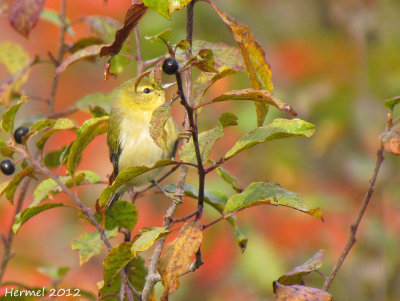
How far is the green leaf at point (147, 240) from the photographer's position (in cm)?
128

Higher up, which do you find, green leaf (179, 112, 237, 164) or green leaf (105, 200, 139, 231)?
green leaf (179, 112, 237, 164)

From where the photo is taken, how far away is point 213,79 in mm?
1285

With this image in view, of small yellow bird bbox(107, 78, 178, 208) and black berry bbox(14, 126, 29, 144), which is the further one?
small yellow bird bbox(107, 78, 178, 208)

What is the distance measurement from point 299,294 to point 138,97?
1.33m

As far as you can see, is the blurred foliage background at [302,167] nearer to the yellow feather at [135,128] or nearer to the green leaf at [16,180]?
the yellow feather at [135,128]

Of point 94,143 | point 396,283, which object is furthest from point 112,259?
point 94,143

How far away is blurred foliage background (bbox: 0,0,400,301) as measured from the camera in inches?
142

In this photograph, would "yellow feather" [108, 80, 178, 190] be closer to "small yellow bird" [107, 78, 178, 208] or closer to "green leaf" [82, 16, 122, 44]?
"small yellow bird" [107, 78, 178, 208]

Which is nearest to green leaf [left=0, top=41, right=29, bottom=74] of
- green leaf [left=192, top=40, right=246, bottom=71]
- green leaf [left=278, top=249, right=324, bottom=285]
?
green leaf [left=192, top=40, right=246, bottom=71]

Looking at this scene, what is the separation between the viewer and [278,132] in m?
1.29

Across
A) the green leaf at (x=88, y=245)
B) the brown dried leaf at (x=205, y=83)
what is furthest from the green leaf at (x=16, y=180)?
the brown dried leaf at (x=205, y=83)

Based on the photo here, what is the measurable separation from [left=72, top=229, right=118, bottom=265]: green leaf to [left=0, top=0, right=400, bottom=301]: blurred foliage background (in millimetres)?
633

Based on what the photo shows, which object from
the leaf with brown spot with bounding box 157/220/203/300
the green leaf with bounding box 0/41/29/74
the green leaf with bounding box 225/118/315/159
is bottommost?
the leaf with brown spot with bounding box 157/220/203/300

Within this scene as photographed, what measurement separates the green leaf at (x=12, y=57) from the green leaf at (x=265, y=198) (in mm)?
1252
